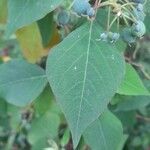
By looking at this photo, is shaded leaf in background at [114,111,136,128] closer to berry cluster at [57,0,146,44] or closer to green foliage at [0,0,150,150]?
green foliage at [0,0,150,150]

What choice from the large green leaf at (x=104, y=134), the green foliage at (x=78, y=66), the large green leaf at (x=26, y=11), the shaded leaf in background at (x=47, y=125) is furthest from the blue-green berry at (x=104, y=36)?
the shaded leaf in background at (x=47, y=125)

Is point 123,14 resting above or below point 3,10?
above

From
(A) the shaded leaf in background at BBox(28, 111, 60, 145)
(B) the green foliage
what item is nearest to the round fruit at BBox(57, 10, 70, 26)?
(B) the green foliage

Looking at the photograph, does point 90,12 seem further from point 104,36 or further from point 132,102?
point 132,102

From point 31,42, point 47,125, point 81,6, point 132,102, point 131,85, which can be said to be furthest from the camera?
point 47,125

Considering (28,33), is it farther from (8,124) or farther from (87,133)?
(8,124)

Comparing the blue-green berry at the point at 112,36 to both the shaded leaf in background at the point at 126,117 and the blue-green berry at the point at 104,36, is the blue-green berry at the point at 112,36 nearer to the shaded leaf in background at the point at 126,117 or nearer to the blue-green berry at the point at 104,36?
the blue-green berry at the point at 104,36

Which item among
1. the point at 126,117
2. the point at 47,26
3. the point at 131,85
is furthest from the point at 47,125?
the point at 131,85
